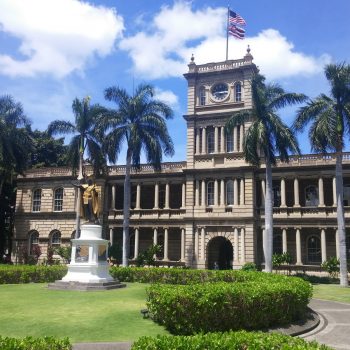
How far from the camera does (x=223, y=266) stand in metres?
37.9

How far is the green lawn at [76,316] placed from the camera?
1079cm

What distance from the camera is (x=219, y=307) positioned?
1145cm

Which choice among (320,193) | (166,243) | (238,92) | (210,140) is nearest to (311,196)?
(320,193)

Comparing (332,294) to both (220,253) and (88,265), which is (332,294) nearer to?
(88,265)

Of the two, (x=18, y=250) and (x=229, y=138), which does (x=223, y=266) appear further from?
(x=18, y=250)

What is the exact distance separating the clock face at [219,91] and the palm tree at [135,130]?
6909mm

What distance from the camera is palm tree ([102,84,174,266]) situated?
31844 mm

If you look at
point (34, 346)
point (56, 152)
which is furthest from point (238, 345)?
point (56, 152)

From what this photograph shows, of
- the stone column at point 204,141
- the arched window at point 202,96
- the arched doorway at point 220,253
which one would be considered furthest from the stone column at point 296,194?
the arched window at point 202,96

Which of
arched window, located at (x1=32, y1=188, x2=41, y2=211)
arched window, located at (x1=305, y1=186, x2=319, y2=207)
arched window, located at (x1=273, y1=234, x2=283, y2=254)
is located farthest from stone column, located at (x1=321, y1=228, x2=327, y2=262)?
arched window, located at (x1=32, y1=188, x2=41, y2=211)

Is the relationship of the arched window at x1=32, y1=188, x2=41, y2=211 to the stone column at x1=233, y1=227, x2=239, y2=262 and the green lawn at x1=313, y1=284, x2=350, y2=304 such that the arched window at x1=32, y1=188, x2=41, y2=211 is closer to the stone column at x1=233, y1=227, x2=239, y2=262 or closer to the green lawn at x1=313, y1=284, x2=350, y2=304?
the stone column at x1=233, y1=227, x2=239, y2=262

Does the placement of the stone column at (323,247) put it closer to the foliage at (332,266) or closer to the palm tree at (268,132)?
the foliage at (332,266)

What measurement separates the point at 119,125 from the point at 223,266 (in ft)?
50.0

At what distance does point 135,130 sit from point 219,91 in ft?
33.0
